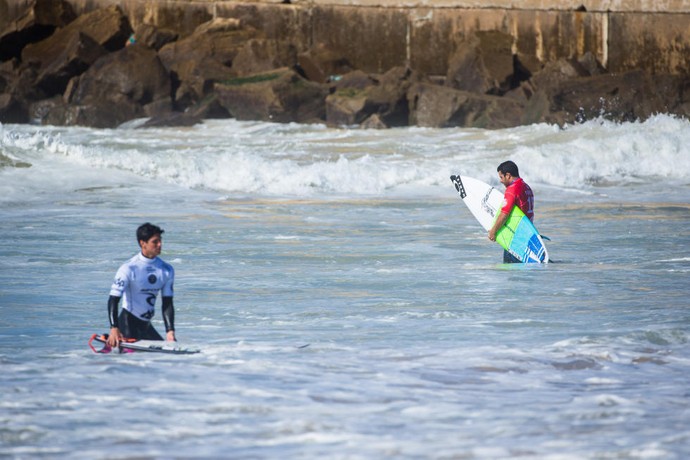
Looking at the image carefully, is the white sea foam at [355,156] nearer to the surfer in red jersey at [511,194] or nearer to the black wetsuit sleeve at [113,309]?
the surfer in red jersey at [511,194]

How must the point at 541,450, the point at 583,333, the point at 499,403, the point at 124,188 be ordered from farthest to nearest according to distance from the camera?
1. the point at 124,188
2. the point at 583,333
3. the point at 499,403
4. the point at 541,450

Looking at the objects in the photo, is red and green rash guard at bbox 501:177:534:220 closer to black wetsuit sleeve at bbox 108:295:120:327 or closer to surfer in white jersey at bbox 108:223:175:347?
surfer in white jersey at bbox 108:223:175:347

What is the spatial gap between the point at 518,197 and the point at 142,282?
462 centimetres

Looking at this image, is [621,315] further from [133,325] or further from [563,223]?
[563,223]

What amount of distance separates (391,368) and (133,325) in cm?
160

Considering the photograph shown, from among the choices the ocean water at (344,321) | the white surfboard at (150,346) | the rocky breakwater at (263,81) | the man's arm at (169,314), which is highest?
the rocky breakwater at (263,81)

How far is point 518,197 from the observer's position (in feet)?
34.6

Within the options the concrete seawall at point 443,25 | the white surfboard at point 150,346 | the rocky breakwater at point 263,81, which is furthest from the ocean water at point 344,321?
the concrete seawall at point 443,25

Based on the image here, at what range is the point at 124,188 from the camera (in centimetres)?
1781

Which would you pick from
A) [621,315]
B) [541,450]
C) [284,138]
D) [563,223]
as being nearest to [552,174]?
[563,223]

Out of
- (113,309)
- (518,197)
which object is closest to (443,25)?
(518,197)

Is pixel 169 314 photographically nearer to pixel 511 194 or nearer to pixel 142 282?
pixel 142 282

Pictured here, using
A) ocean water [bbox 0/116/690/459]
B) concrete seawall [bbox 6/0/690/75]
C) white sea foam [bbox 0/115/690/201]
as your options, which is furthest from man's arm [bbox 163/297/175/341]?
concrete seawall [bbox 6/0/690/75]

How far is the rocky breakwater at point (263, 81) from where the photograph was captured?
25.2 meters
